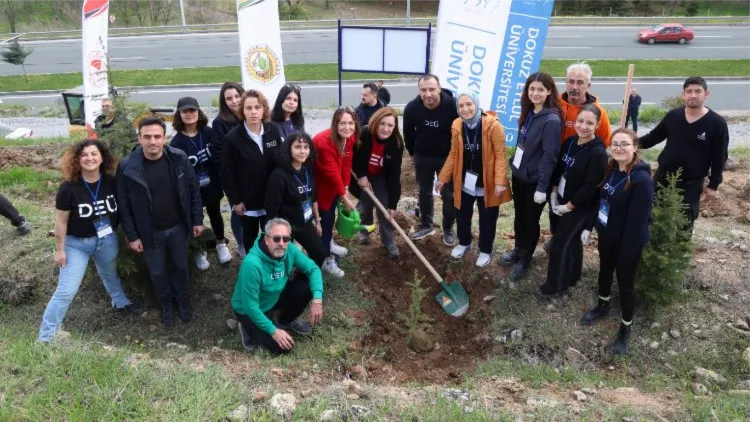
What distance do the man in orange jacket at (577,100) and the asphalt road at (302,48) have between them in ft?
67.0

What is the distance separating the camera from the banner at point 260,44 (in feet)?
32.5

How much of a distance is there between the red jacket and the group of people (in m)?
0.01

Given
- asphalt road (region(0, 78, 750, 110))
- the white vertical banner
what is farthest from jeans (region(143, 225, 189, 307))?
asphalt road (region(0, 78, 750, 110))

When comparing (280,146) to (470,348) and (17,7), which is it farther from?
(17,7)

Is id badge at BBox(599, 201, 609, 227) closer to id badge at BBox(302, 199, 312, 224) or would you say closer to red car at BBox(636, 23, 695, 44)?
id badge at BBox(302, 199, 312, 224)

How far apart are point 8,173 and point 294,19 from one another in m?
29.7

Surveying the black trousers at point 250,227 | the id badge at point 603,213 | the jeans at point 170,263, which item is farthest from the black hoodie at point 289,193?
the id badge at point 603,213

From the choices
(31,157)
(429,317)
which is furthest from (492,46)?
(31,157)

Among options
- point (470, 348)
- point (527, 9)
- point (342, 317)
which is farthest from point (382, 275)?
point (527, 9)

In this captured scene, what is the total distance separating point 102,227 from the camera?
15.7 feet

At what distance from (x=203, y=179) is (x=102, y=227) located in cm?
113

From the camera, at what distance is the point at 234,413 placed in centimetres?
349

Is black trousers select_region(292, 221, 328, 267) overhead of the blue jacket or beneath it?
beneath

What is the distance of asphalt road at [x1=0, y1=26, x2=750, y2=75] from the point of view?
953 inches
